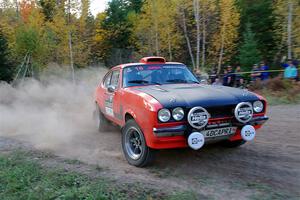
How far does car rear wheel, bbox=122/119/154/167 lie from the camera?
579cm

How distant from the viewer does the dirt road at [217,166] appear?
4887 mm

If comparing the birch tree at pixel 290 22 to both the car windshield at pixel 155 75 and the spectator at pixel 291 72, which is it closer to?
the spectator at pixel 291 72

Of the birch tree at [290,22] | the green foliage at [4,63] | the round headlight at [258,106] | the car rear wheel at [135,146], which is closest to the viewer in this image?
the car rear wheel at [135,146]

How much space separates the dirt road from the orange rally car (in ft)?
1.21

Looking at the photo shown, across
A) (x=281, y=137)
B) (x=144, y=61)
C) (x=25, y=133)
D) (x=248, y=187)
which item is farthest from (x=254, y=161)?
(x=25, y=133)

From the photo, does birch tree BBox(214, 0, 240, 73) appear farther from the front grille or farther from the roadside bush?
the front grille

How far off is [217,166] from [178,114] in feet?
3.85

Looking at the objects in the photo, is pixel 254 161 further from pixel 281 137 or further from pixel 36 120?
pixel 36 120

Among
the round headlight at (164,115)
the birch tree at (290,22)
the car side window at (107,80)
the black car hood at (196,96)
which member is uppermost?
the birch tree at (290,22)

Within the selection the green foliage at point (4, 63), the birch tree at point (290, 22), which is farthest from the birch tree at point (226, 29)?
the green foliage at point (4, 63)

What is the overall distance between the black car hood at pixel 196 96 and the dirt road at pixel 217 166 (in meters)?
1.05

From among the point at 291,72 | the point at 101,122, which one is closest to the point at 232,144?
the point at 101,122

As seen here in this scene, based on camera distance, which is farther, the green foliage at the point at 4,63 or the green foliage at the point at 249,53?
the green foliage at the point at 249,53

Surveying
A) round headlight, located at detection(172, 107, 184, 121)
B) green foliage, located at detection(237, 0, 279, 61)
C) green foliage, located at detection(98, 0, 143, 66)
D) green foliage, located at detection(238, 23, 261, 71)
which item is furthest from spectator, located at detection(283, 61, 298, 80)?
green foliage, located at detection(98, 0, 143, 66)
